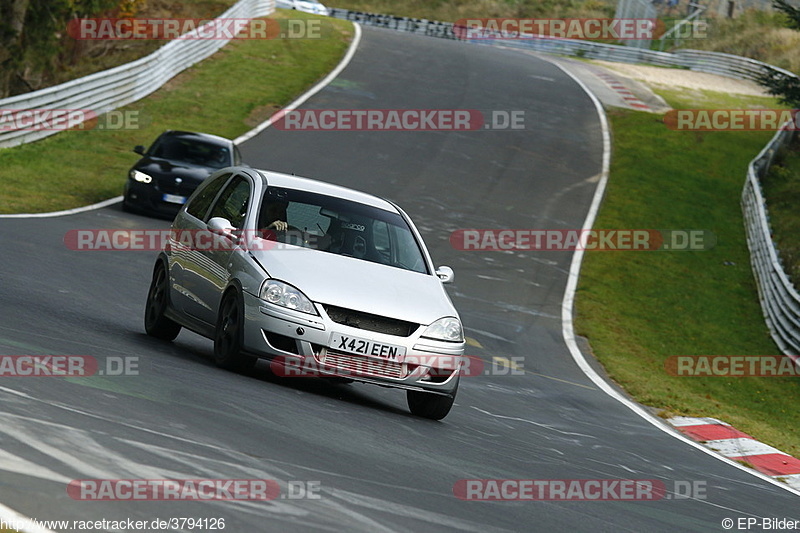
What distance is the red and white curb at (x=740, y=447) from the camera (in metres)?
11.3

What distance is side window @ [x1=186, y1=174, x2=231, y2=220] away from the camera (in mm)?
11156

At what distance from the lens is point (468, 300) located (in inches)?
751

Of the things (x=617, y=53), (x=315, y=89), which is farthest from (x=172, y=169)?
(x=617, y=53)

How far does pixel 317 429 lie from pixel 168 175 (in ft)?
46.1

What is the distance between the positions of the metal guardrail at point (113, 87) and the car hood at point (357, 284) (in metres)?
18.1

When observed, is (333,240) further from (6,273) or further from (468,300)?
(468,300)

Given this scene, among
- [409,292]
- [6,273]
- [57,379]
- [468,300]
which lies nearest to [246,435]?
[57,379]

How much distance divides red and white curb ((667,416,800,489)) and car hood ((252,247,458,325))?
367cm

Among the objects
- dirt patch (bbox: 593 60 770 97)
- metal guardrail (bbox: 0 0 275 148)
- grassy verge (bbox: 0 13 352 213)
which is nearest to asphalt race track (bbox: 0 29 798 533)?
grassy verge (bbox: 0 13 352 213)

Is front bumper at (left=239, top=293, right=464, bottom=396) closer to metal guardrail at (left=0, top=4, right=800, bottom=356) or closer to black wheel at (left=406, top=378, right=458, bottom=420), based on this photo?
black wheel at (left=406, top=378, right=458, bottom=420)

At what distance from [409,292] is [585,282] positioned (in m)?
12.7

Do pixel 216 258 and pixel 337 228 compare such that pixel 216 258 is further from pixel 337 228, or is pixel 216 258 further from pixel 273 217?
pixel 337 228

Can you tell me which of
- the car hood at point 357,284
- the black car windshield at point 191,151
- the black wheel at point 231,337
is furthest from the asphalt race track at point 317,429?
the black car windshield at point 191,151

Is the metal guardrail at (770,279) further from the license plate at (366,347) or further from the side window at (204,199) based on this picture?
the license plate at (366,347)
